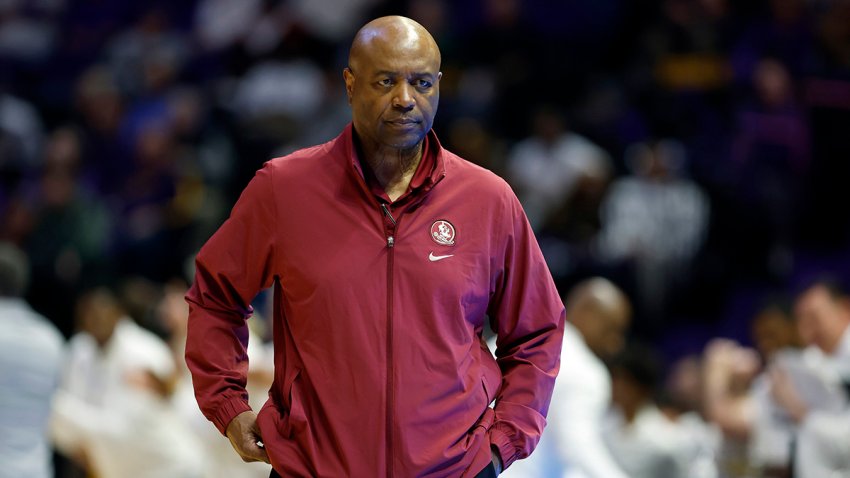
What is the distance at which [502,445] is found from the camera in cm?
352

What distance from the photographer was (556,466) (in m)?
5.49

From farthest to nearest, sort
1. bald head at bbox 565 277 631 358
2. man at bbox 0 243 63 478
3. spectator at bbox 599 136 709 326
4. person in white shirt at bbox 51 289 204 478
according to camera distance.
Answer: spectator at bbox 599 136 709 326 → person in white shirt at bbox 51 289 204 478 → bald head at bbox 565 277 631 358 → man at bbox 0 243 63 478

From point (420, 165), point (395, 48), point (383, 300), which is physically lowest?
point (383, 300)

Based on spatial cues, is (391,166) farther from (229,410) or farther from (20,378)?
(20,378)

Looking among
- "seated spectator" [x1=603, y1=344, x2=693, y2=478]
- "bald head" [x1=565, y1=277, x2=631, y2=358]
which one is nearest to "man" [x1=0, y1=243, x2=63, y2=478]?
"bald head" [x1=565, y1=277, x2=631, y2=358]

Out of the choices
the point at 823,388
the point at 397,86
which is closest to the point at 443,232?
the point at 397,86

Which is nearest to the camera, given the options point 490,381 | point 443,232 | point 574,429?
point 443,232

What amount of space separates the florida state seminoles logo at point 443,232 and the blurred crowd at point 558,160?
474cm

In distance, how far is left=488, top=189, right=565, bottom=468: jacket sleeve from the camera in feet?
11.7

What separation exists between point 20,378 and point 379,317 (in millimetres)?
3448

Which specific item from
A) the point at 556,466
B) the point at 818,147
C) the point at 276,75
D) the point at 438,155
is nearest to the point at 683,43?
the point at 818,147

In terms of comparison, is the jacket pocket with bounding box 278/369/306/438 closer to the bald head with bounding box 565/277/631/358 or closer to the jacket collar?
the jacket collar

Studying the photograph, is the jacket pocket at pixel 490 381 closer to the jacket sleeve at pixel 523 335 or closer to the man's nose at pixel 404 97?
the jacket sleeve at pixel 523 335

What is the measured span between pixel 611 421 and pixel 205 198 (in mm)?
5756
